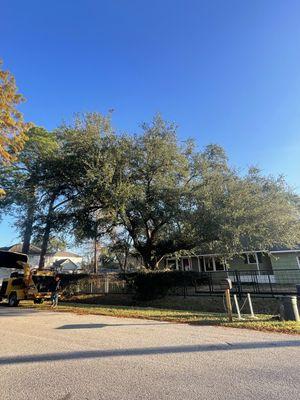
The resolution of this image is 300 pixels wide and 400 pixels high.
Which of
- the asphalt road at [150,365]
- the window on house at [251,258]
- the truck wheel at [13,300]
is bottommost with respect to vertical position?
the asphalt road at [150,365]

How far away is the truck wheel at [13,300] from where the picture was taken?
18.1m

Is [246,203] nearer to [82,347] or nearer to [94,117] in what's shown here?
[94,117]

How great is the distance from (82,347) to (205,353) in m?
2.78

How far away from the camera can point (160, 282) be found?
17.3 m

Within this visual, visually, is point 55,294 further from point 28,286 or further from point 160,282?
point 160,282

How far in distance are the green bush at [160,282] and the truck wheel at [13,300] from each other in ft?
24.7

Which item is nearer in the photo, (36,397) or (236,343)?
(36,397)

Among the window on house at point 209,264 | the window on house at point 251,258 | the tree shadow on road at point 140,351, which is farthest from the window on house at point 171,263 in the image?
the tree shadow on road at point 140,351

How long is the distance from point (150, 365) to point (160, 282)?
12267 mm

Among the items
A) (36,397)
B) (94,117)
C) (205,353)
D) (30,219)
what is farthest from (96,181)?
(36,397)

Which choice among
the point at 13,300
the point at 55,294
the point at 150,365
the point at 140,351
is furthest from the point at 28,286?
the point at 150,365

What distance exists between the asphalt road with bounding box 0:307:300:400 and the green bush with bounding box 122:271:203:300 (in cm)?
875

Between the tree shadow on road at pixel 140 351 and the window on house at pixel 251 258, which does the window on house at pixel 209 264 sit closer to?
the window on house at pixel 251 258

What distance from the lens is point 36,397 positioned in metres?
3.99
